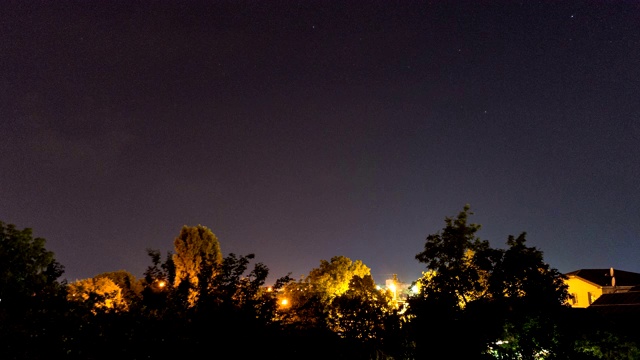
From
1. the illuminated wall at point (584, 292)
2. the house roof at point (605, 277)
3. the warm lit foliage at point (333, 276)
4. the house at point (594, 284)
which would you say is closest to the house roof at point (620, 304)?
the house at point (594, 284)

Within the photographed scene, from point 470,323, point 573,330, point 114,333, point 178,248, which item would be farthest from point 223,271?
point 178,248

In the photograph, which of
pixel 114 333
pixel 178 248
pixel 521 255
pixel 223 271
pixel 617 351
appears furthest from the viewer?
pixel 178 248

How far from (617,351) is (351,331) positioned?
10.8 m

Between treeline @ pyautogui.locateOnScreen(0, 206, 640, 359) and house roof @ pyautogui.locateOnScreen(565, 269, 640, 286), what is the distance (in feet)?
125

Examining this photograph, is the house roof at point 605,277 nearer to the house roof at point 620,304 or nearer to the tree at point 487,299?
the house roof at point 620,304

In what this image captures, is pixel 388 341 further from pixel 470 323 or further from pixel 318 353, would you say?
pixel 318 353

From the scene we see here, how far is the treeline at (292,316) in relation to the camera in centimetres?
1002

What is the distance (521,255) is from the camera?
2077 cm

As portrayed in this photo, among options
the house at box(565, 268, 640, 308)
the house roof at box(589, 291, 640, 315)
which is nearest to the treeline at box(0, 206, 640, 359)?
the house roof at box(589, 291, 640, 315)

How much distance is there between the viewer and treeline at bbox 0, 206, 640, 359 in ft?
32.9

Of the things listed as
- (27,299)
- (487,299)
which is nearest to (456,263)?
(487,299)

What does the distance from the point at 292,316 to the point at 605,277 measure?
2260 inches

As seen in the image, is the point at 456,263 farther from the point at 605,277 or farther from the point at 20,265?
the point at 605,277

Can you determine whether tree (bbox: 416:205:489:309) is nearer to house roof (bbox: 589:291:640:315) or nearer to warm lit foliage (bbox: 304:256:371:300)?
house roof (bbox: 589:291:640:315)
